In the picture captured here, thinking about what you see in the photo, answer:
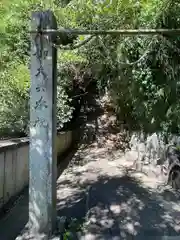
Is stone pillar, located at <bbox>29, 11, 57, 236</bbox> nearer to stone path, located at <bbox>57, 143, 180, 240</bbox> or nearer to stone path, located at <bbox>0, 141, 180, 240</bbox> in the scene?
stone path, located at <bbox>0, 141, 180, 240</bbox>

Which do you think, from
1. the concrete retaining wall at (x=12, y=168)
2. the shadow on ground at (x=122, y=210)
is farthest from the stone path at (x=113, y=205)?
the concrete retaining wall at (x=12, y=168)

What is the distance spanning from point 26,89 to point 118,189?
11.1ft

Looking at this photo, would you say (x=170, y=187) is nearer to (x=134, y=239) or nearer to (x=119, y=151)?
(x=134, y=239)

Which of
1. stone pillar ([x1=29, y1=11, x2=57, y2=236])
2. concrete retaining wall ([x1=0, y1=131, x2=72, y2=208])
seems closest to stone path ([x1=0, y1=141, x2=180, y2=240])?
concrete retaining wall ([x1=0, y1=131, x2=72, y2=208])

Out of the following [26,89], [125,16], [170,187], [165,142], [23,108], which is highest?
[125,16]

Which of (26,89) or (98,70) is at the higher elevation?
(98,70)

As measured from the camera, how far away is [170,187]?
6.66 metres

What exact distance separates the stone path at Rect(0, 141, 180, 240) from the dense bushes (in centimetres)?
182

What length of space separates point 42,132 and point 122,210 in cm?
232

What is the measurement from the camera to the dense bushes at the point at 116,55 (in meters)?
6.40

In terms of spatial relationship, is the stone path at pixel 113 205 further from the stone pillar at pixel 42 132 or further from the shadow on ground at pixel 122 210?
the stone pillar at pixel 42 132

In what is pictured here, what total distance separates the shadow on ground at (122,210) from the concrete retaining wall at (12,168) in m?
1.04

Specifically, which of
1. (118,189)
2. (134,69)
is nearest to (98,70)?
(134,69)

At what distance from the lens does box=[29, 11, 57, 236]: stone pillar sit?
143 inches
